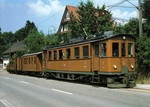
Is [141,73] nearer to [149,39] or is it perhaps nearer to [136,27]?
[149,39]

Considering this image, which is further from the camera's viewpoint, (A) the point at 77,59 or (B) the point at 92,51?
(A) the point at 77,59

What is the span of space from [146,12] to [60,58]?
9.12 meters

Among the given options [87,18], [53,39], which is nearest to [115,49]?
[87,18]

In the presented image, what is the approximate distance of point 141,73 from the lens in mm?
17281

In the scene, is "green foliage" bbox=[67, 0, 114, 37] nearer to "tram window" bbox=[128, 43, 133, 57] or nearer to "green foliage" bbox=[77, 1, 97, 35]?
"green foliage" bbox=[77, 1, 97, 35]

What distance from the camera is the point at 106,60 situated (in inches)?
559

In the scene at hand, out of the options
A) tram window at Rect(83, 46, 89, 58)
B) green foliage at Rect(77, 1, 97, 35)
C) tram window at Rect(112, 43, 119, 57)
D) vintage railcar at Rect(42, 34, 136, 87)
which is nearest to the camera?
vintage railcar at Rect(42, 34, 136, 87)

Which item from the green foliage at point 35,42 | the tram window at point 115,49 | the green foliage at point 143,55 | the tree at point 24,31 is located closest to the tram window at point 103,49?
the tram window at point 115,49

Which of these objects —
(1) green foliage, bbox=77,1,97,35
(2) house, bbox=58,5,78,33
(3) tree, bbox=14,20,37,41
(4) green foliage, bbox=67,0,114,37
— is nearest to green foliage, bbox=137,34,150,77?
(4) green foliage, bbox=67,0,114,37

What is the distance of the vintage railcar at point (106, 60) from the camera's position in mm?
14070

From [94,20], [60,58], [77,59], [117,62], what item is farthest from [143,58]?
[94,20]

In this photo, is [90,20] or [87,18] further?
[87,18]

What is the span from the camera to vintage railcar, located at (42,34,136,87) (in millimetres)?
14070

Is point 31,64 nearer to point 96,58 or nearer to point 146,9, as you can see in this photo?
point 96,58
